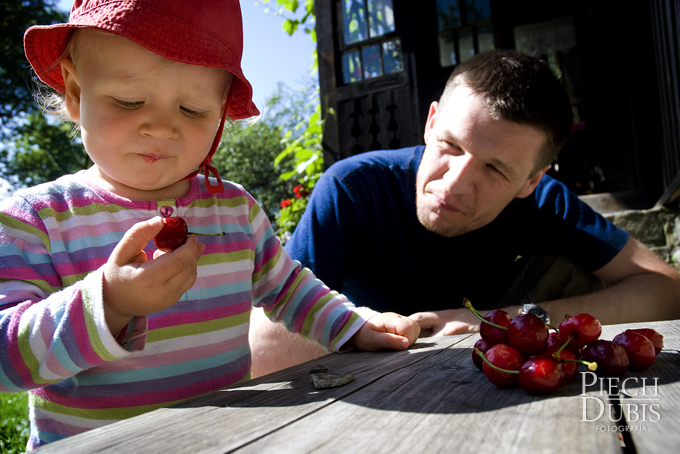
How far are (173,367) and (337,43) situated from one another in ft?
13.3

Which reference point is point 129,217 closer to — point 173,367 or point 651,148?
point 173,367

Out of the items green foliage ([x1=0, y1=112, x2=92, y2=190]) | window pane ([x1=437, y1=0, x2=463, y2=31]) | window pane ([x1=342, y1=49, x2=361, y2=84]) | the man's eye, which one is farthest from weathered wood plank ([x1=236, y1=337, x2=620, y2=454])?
green foliage ([x1=0, y1=112, x2=92, y2=190])

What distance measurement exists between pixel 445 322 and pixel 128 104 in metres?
1.26

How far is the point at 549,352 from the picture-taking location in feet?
3.07

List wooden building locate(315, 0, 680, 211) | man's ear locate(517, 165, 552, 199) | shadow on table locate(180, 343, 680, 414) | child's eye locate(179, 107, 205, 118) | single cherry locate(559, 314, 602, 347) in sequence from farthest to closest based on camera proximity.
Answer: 1. wooden building locate(315, 0, 680, 211)
2. man's ear locate(517, 165, 552, 199)
3. child's eye locate(179, 107, 205, 118)
4. single cherry locate(559, 314, 602, 347)
5. shadow on table locate(180, 343, 680, 414)

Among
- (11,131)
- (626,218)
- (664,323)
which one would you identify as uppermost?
(11,131)

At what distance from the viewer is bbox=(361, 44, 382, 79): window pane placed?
456 cm

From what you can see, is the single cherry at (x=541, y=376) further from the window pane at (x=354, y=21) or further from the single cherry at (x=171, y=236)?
the window pane at (x=354, y=21)

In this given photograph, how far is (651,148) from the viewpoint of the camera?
149 inches

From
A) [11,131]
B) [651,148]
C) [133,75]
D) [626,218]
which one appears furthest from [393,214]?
[11,131]

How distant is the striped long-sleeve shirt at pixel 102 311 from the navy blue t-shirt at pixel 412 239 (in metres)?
0.53

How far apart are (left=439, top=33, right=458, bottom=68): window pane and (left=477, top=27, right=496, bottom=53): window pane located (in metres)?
0.24

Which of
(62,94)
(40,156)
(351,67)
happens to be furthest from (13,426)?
(40,156)

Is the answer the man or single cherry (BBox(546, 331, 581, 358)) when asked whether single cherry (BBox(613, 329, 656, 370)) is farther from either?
the man
